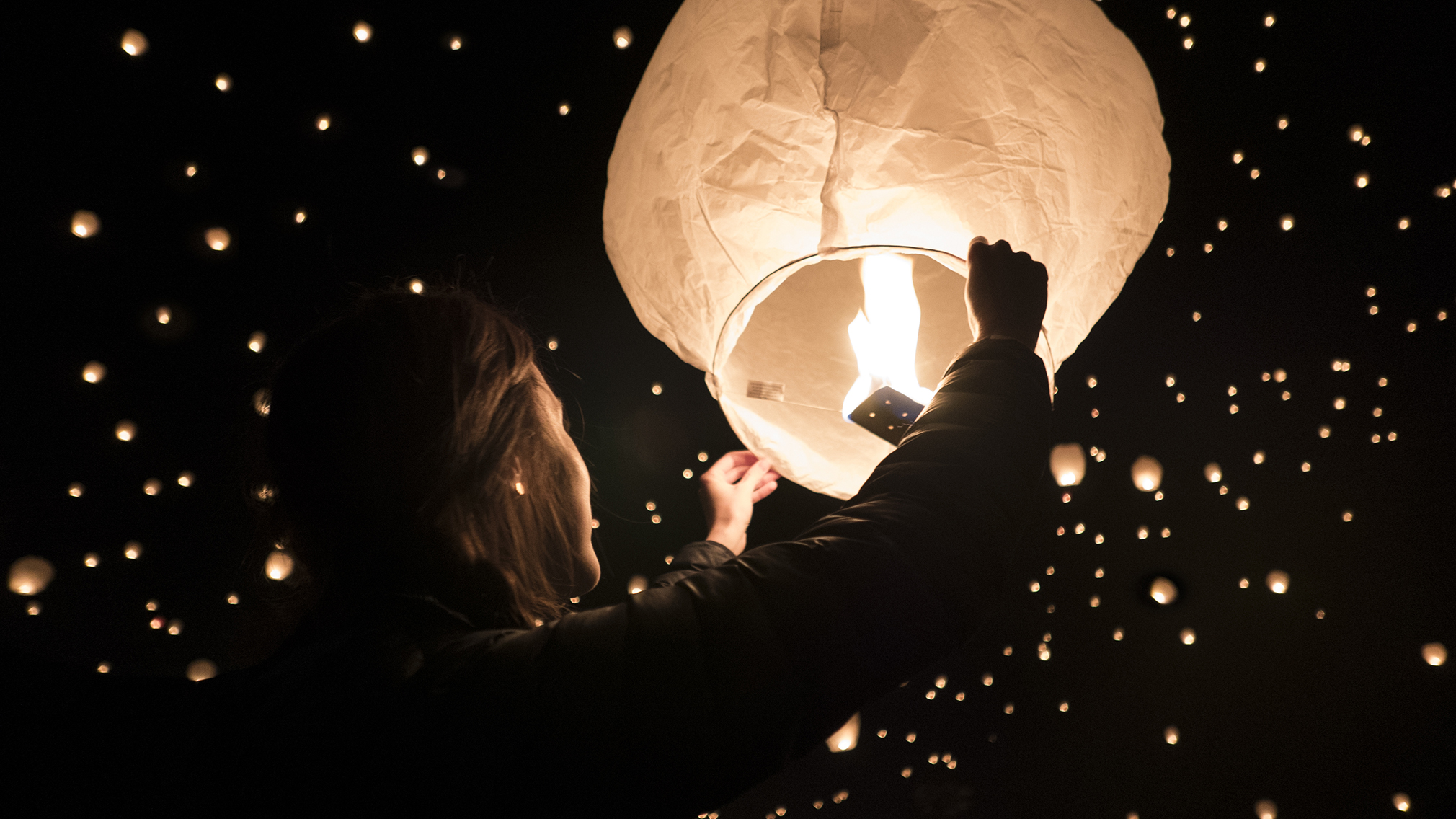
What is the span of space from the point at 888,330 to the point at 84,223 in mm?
856

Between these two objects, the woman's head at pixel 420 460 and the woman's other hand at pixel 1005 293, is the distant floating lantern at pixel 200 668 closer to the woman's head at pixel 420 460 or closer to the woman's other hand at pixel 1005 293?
the woman's head at pixel 420 460

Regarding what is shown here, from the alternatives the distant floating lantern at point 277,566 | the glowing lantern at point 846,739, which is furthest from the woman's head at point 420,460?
the glowing lantern at point 846,739

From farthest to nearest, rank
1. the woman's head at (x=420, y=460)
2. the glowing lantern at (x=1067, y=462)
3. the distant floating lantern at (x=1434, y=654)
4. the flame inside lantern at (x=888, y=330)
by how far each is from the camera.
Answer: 1. the glowing lantern at (x=1067, y=462)
2. the distant floating lantern at (x=1434, y=654)
3. the flame inside lantern at (x=888, y=330)
4. the woman's head at (x=420, y=460)

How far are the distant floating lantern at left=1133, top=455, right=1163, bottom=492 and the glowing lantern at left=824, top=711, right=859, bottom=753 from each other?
2.14 feet

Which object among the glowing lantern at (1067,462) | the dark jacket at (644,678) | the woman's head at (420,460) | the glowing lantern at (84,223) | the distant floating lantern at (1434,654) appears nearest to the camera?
the dark jacket at (644,678)

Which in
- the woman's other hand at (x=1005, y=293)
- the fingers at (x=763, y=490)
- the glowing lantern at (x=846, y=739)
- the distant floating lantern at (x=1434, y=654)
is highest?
the woman's other hand at (x=1005, y=293)

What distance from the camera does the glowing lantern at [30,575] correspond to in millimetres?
801

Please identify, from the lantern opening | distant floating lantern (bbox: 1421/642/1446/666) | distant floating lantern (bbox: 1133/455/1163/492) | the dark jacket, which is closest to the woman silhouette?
the dark jacket

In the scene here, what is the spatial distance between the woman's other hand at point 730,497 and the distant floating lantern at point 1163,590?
786 mm

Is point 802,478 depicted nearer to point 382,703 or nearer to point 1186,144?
point 382,703

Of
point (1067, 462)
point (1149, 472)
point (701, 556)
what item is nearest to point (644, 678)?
point (701, 556)

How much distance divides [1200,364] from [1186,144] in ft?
1.20

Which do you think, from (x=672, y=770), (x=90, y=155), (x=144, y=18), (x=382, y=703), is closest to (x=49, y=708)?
(x=382, y=703)

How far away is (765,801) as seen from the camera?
4.40 feet
